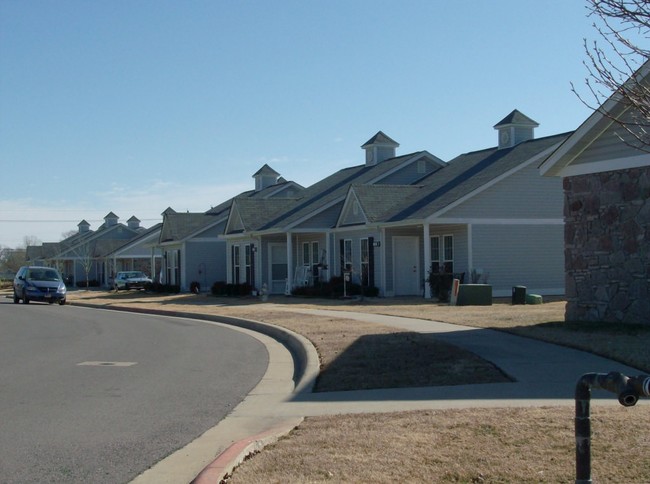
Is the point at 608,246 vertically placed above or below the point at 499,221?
below

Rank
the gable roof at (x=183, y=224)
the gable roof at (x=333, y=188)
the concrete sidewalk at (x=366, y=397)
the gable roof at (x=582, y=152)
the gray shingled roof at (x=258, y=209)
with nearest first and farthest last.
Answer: the concrete sidewalk at (x=366, y=397) < the gable roof at (x=582, y=152) < the gable roof at (x=333, y=188) < the gray shingled roof at (x=258, y=209) < the gable roof at (x=183, y=224)

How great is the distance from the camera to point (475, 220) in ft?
96.0

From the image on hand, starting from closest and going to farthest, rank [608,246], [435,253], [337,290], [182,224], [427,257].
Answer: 1. [608,246]
2. [427,257]
3. [435,253]
4. [337,290]
5. [182,224]

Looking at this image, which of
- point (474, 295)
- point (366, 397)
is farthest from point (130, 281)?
point (366, 397)

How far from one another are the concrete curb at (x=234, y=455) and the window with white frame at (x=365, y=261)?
2493 centimetres

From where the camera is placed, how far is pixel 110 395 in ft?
35.8

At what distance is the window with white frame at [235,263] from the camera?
4225 cm

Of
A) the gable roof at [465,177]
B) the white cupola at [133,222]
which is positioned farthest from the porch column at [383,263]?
the white cupola at [133,222]

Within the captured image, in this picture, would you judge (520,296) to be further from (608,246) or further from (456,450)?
(456,450)

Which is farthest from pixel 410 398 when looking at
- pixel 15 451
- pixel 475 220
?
pixel 475 220

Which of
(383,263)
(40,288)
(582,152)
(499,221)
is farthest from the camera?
(40,288)

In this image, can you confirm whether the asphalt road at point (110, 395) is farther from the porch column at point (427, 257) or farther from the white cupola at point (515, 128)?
the white cupola at point (515, 128)

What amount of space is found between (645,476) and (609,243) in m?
11.2

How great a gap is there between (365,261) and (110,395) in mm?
22954
